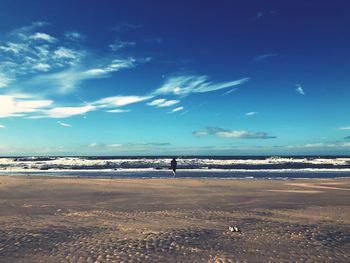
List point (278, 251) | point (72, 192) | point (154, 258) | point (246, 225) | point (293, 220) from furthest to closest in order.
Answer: point (72, 192) → point (293, 220) → point (246, 225) → point (278, 251) → point (154, 258)

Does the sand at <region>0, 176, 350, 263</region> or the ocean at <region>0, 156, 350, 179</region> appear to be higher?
the ocean at <region>0, 156, 350, 179</region>

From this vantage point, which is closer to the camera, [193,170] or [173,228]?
[173,228]

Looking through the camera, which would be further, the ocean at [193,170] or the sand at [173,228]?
the ocean at [193,170]

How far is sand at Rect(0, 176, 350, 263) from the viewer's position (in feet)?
30.0

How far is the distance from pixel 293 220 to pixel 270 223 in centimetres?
113

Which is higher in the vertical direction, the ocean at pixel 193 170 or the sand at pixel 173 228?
the ocean at pixel 193 170

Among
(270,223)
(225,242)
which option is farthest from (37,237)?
(270,223)

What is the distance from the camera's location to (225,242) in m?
10.2

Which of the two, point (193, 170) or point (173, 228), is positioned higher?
point (193, 170)

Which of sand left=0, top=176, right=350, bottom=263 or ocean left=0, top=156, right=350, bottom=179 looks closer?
sand left=0, top=176, right=350, bottom=263

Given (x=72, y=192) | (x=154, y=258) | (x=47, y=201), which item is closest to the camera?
(x=154, y=258)

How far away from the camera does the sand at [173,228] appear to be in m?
9.16

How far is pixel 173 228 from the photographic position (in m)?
11.8

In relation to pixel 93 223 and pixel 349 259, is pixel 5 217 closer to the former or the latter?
pixel 93 223
